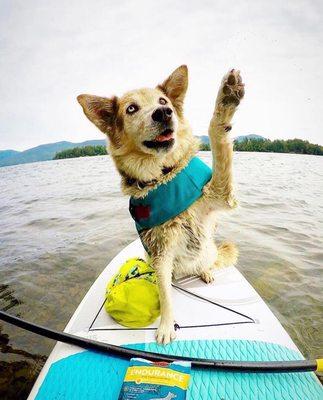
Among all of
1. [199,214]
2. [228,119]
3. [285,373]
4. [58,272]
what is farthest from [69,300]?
[228,119]

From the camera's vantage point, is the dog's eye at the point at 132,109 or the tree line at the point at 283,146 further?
the tree line at the point at 283,146

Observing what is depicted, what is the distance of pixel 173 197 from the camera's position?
9.58ft

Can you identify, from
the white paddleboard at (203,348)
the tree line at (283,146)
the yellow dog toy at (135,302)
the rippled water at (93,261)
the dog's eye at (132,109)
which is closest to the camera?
the white paddleboard at (203,348)

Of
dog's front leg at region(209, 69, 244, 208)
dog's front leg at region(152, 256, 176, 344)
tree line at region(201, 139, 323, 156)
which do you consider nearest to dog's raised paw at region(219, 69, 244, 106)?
dog's front leg at region(209, 69, 244, 208)

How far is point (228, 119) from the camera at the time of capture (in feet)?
7.55

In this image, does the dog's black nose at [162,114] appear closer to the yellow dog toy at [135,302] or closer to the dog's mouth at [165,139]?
the dog's mouth at [165,139]

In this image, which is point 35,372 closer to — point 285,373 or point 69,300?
point 69,300

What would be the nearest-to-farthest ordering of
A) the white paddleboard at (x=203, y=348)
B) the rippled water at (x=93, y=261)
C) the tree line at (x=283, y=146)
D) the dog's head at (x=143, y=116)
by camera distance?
the white paddleboard at (x=203, y=348) → the dog's head at (x=143, y=116) → the rippled water at (x=93, y=261) → the tree line at (x=283, y=146)

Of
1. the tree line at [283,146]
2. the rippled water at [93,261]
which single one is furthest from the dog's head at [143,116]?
the tree line at [283,146]

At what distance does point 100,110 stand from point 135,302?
2.07 m

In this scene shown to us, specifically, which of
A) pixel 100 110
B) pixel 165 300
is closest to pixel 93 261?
pixel 165 300

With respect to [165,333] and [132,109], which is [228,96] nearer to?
[132,109]

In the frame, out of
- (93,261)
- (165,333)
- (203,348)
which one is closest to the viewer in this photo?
(203,348)

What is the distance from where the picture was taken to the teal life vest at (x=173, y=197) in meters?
2.92
